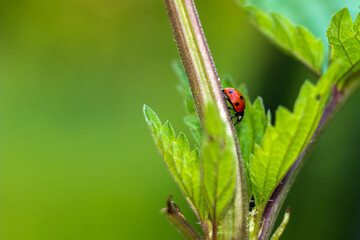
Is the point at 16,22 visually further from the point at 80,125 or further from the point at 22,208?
the point at 22,208

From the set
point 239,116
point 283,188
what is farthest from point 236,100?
point 283,188

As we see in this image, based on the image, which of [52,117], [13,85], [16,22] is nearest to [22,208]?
[52,117]

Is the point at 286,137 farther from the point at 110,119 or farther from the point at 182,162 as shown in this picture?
the point at 110,119

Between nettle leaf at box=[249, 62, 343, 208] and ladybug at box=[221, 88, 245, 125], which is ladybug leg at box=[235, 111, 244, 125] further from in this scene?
nettle leaf at box=[249, 62, 343, 208]

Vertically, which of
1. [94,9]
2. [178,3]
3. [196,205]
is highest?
[94,9]

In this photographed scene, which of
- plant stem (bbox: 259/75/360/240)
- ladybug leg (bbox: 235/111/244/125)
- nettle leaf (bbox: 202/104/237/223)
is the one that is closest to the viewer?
→ nettle leaf (bbox: 202/104/237/223)

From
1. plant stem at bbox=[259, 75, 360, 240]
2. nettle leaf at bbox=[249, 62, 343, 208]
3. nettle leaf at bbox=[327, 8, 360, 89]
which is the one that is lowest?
plant stem at bbox=[259, 75, 360, 240]

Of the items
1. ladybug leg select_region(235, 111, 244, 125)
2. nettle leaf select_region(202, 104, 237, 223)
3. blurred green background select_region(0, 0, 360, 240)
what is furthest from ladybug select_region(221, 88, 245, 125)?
blurred green background select_region(0, 0, 360, 240)
